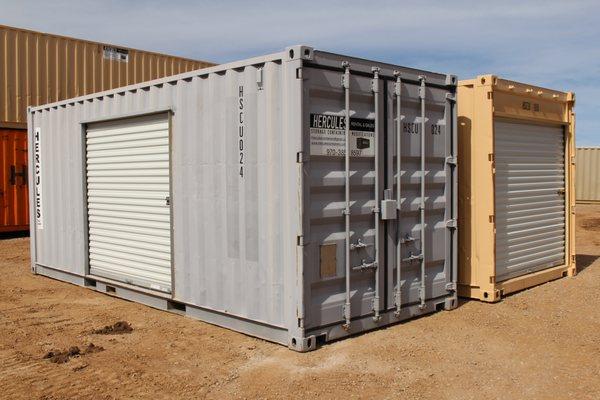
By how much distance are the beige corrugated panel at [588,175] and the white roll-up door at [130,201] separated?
25.8 metres

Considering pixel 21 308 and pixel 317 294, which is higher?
pixel 317 294

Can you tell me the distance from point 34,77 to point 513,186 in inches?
547

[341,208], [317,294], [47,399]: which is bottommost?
[47,399]

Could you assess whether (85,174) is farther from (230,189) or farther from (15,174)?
(15,174)

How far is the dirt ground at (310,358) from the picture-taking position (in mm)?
4742

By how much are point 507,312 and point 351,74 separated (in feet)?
11.8

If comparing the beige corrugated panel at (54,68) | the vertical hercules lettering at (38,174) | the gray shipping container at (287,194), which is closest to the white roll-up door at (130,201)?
the gray shipping container at (287,194)

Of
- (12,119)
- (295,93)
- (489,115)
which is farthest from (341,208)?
(12,119)

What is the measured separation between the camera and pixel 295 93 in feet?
18.2

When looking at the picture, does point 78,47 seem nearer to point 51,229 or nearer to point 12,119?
point 12,119

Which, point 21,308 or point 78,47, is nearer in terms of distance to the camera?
point 21,308

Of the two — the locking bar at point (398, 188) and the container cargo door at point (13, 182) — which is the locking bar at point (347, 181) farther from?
the container cargo door at point (13, 182)

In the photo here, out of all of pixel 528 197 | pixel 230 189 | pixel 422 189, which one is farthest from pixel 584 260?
pixel 230 189

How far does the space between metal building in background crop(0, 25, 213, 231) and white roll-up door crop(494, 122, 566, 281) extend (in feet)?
41.5
